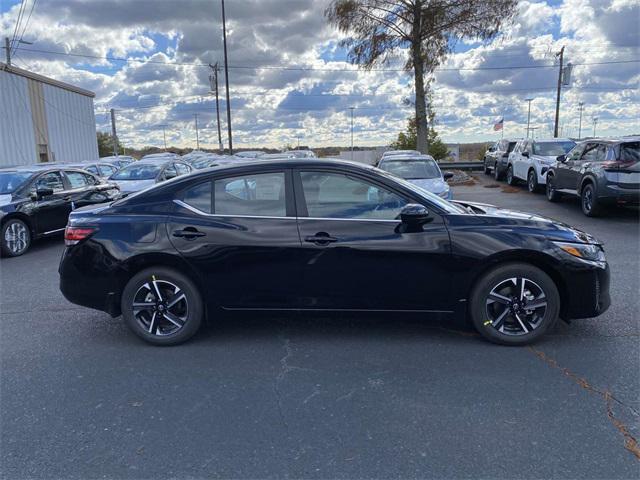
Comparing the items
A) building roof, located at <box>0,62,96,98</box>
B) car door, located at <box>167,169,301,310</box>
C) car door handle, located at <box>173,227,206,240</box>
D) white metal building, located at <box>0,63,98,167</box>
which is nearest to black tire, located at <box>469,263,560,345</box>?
car door, located at <box>167,169,301,310</box>

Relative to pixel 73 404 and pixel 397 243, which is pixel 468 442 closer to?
pixel 397 243

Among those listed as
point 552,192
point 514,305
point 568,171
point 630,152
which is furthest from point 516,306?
point 552,192

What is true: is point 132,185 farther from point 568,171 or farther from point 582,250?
point 582,250

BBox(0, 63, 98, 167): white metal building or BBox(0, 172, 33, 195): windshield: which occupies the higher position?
BBox(0, 63, 98, 167): white metal building

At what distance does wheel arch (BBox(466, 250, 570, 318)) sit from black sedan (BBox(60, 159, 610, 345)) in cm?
1

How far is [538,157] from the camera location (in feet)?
50.4

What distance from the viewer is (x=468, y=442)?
9.31 feet

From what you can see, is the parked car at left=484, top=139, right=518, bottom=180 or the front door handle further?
the parked car at left=484, top=139, right=518, bottom=180

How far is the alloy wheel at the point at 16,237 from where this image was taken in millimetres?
8305

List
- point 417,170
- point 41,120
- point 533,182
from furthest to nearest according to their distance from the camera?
point 41,120 → point 533,182 → point 417,170

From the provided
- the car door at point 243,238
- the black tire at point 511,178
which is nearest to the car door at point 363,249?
the car door at point 243,238

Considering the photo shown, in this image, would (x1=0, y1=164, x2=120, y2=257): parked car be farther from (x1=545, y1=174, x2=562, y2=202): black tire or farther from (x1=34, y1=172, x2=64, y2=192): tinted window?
(x1=545, y1=174, x2=562, y2=202): black tire

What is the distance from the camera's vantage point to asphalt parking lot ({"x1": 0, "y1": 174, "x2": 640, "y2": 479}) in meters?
2.70

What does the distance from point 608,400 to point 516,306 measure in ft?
3.22
